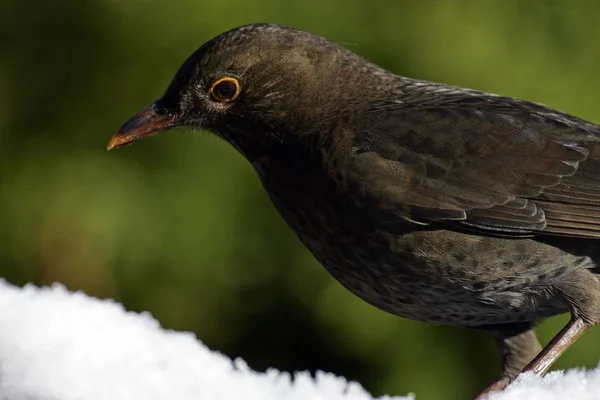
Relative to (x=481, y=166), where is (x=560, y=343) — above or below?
below

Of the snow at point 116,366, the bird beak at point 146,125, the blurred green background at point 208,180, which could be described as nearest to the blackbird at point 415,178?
the bird beak at point 146,125

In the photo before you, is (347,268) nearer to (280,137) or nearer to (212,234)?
(280,137)

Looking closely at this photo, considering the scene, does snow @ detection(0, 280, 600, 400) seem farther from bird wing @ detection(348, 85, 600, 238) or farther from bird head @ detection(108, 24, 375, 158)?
bird head @ detection(108, 24, 375, 158)

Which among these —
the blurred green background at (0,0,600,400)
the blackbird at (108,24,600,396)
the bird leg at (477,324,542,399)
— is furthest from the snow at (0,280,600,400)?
the blurred green background at (0,0,600,400)

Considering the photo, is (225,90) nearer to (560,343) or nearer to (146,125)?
(146,125)

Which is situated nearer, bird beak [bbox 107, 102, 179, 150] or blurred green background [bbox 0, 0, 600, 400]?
bird beak [bbox 107, 102, 179, 150]

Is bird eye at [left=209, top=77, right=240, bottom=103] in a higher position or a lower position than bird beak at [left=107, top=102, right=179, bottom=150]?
higher

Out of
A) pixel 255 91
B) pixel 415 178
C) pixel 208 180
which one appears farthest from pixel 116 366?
pixel 208 180

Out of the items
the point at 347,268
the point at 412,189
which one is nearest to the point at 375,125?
the point at 412,189
